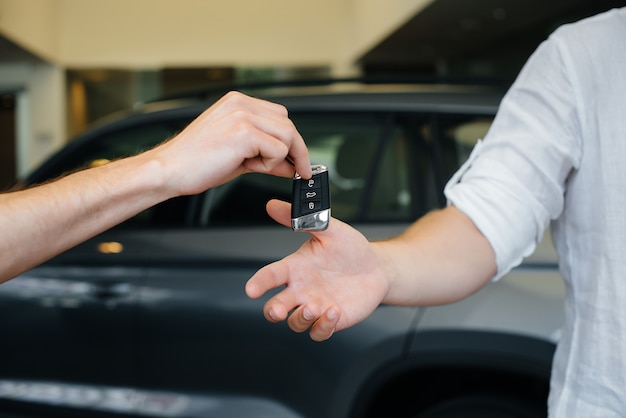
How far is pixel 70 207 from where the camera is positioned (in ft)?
2.93

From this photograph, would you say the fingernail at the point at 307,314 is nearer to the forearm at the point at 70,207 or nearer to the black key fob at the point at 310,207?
the black key fob at the point at 310,207

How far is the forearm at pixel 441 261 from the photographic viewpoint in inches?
45.7

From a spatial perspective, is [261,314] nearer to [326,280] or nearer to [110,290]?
[110,290]

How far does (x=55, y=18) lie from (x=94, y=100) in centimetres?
157

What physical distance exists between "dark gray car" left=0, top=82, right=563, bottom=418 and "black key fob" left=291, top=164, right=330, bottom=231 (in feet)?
4.11

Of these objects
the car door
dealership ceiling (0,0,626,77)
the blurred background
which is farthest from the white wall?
the car door

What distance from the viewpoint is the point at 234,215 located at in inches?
98.3

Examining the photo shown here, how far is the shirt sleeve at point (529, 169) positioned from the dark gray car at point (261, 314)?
101 centimetres

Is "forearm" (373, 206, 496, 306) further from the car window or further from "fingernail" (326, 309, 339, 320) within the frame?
the car window

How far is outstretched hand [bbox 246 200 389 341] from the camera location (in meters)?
1.01

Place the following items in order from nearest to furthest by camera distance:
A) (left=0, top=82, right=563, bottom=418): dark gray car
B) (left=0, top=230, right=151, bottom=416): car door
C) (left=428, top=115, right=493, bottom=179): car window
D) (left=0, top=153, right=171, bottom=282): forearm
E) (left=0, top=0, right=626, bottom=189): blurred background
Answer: (left=0, top=153, right=171, bottom=282): forearm
(left=0, top=82, right=563, bottom=418): dark gray car
(left=428, top=115, right=493, bottom=179): car window
(left=0, top=230, right=151, bottom=416): car door
(left=0, top=0, right=626, bottom=189): blurred background

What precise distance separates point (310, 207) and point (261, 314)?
132cm

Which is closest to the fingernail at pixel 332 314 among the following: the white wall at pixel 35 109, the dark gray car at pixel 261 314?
the dark gray car at pixel 261 314

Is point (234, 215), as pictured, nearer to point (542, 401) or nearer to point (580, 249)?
point (542, 401)
